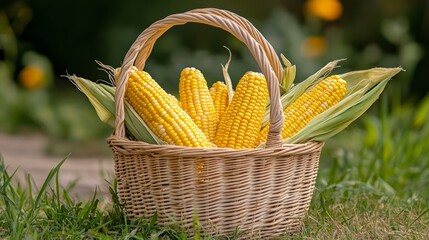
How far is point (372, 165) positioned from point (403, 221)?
95cm

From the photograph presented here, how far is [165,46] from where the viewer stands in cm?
802

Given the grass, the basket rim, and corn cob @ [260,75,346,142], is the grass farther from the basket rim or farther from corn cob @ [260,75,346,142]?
corn cob @ [260,75,346,142]

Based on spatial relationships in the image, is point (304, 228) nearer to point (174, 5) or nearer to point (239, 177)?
point (239, 177)

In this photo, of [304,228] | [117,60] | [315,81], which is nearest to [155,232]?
[304,228]

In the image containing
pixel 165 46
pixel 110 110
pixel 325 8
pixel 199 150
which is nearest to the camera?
pixel 199 150

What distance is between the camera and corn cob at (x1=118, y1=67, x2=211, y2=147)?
2916 millimetres

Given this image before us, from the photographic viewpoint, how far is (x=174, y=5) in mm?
8453

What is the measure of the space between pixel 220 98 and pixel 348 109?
21.2 inches

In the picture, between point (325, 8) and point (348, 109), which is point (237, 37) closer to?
point (348, 109)

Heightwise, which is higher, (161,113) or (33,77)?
(161,113)

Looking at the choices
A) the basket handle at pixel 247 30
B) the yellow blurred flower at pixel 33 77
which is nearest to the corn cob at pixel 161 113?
the basket handle at pixel 247 30

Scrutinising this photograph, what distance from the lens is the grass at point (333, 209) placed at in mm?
2893

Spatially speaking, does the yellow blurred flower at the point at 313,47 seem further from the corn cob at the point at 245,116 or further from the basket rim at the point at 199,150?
the basket rim at the point at 199,150

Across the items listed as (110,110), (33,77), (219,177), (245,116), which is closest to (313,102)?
(245,116)
